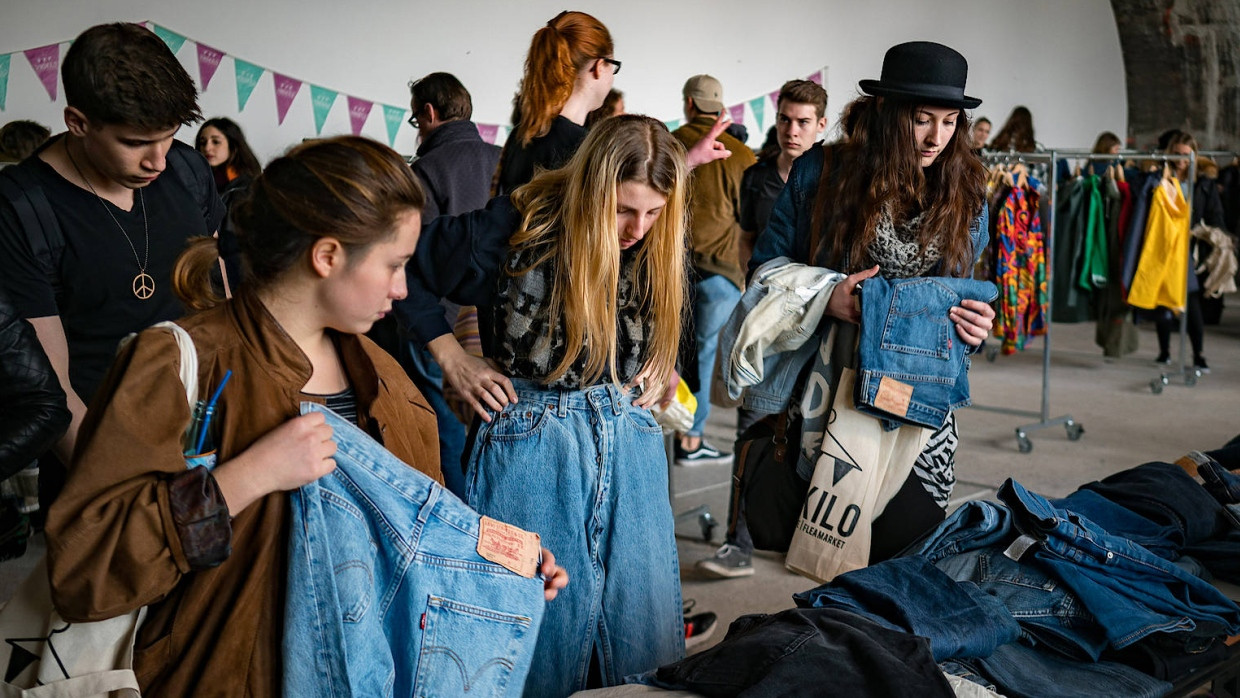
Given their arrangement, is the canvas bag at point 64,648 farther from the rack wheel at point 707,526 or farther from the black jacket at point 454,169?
the rack wheel at point 707,526

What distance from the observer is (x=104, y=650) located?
1226 millimetres

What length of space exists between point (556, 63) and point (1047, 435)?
3872mm

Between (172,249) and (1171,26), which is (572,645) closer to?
(172,249)

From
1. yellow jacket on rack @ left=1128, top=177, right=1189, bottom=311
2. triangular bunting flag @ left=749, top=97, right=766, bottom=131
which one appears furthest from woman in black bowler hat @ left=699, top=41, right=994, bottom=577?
triangular bunting flag @ left=749, top=97, right=766, bottom=131

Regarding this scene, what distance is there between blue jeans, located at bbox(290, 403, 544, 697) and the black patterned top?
51 centimetres

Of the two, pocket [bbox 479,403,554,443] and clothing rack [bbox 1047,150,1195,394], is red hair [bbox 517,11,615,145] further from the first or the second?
clothing rack [bbox 1047,150,1195,394]

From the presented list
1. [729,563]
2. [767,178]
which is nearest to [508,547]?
[729,563]

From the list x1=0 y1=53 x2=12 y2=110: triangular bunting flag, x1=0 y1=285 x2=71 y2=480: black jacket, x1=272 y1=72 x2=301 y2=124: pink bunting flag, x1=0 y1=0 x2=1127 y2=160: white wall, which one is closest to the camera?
x1=0 y1=285 x2=71 y2=480: black jacket

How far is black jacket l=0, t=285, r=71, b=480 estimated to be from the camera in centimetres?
171

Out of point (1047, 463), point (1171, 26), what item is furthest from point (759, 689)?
point (1171, 26)

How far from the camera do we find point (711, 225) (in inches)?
177

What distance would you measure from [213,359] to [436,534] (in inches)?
14.1

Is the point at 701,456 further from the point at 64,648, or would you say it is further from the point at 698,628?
the point at 64,648

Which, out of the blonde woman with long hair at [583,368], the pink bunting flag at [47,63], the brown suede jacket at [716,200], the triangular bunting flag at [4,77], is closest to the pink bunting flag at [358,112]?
the pink bunting flag at [47,63]
